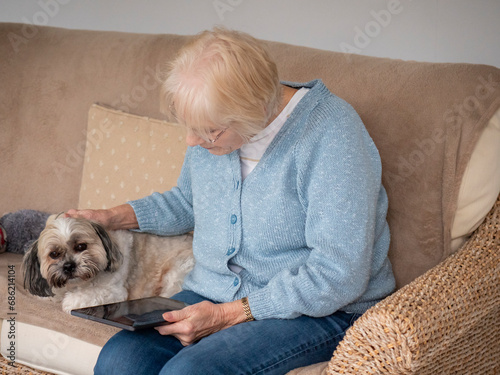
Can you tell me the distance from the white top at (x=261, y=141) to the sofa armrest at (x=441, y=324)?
1.79ft

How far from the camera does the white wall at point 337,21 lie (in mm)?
2457

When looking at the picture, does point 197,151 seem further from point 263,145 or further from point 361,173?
point 361,173

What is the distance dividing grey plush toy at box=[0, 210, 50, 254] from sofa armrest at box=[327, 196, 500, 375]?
1.55 meters

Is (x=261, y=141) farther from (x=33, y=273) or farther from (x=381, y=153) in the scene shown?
(x=33, y=273)

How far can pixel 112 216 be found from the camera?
6.51ft

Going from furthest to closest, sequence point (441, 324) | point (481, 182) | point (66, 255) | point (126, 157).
→ 1. point (126, 157)
2. point (66, 255)
3. point (481, 182)
4. point (441, 324)

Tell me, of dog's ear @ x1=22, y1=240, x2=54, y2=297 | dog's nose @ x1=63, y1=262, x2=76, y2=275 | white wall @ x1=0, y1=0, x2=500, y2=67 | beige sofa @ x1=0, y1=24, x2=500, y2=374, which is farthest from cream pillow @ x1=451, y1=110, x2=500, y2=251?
dog's ear @ x1=22, y1=240, x2=54, y2=297

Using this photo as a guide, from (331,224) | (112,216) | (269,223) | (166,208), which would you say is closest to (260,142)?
(269,223)

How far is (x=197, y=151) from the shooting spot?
183 cm

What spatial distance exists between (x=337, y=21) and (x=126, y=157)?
119cm

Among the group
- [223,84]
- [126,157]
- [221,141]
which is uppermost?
[223,84]

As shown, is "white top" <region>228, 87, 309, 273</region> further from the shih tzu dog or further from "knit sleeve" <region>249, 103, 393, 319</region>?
the shih tzu dog

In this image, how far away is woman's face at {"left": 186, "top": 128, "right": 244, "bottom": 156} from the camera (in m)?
1.56

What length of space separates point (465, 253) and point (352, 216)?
43cm
